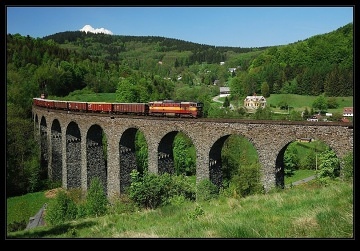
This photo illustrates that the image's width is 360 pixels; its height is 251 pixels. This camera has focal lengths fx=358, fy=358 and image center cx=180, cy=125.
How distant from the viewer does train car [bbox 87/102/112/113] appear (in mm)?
37481

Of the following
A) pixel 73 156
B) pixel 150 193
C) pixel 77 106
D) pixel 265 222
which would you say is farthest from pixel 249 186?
pixel 77 106

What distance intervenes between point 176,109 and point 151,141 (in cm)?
370

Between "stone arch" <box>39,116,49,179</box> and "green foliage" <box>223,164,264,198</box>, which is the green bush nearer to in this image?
"green foliage" <box>223,164,264,198</box>

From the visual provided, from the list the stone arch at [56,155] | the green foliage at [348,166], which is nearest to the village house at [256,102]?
the stone arch at [56,155]

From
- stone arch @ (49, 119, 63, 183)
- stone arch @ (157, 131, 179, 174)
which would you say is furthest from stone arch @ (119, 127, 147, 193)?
stone arch @ (49, 119, 63, 183)

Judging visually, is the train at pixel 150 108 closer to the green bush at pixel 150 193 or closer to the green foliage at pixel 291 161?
the green bush at pixel 150 193

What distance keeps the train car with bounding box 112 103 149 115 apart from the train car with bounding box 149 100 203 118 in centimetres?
64

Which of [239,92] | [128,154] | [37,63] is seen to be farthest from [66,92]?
[128,154]

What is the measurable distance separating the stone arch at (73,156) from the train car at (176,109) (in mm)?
11766

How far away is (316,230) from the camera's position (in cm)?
770

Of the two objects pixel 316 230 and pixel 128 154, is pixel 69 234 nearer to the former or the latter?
A: pixel 316 230

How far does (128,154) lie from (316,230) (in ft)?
94.7

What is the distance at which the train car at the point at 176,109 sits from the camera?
103 ft

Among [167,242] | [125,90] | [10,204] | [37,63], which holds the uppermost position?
[37,63]
